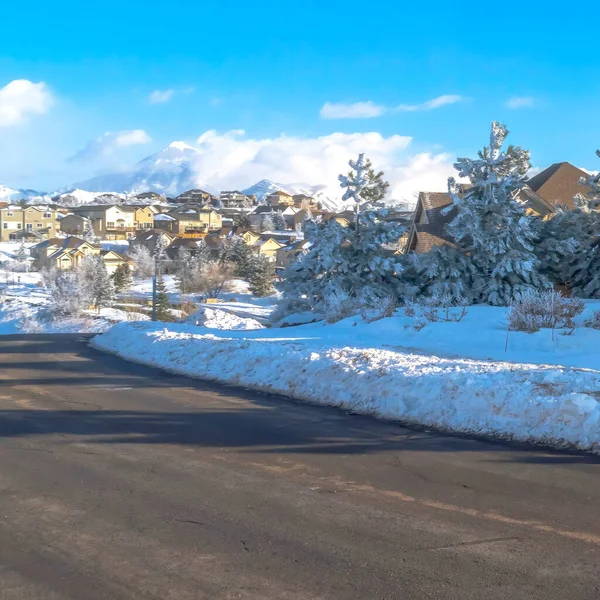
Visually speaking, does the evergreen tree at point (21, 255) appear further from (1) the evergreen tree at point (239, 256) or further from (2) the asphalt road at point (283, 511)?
(2) the asphalt road at point (283, 511)

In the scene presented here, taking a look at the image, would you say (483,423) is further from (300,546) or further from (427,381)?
(300,546)

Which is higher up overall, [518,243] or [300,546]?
[518,243]

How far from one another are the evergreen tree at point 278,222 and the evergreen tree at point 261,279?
196 ft

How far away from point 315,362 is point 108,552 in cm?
621

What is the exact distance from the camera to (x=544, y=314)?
13.6m

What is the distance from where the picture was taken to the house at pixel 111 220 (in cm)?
12262

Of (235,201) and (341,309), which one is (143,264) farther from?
(235,201)

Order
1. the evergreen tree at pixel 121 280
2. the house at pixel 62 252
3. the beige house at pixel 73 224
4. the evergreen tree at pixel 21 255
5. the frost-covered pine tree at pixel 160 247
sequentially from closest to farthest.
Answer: the evergreen tree at pixel 121 280 < the house at pixel 62 252 < the frost-covered pine tree at pixel 160 247 < the evergreen tree at pixel 21 255 < the beige house at pixel 73 224

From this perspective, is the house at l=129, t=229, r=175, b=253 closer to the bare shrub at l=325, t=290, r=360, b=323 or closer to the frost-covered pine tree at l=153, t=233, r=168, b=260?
the frost-covered pine tree at l=153, t=233, r=168, b=260

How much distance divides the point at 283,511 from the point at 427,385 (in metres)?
3.89

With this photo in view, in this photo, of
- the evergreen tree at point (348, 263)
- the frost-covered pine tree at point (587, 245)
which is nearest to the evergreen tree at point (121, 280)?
the evergreen tree at point (348, 263)

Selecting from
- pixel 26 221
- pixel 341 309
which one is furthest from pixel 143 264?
pixel 341 309

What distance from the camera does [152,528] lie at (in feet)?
17.7

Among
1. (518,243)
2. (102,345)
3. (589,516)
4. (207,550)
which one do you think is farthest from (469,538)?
(518,243)
